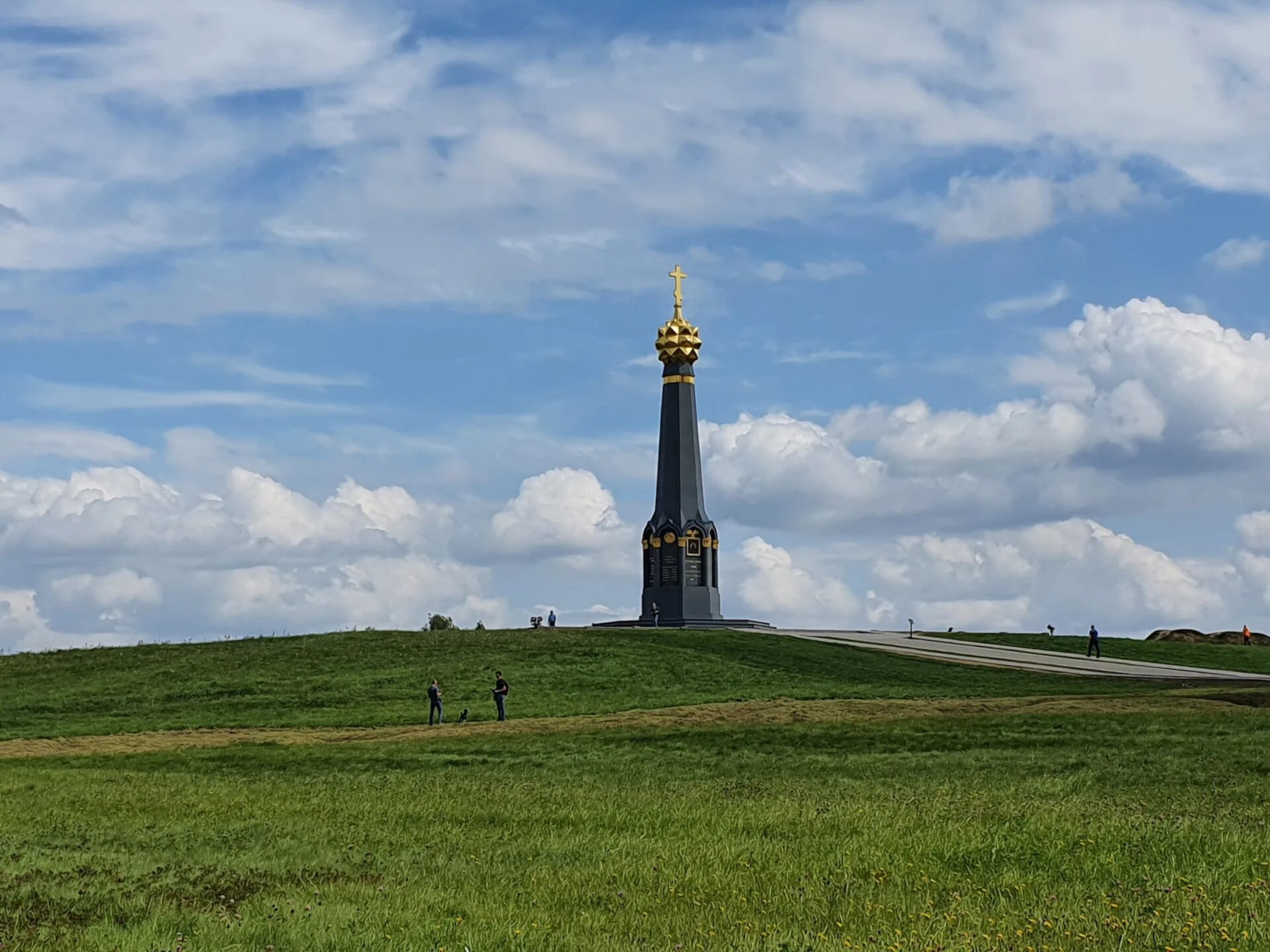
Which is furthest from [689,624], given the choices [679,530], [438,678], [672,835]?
[672,835]

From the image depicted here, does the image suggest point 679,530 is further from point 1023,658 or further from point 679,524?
point 1023,658

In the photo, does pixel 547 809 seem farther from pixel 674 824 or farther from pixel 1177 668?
pixel 1177 668

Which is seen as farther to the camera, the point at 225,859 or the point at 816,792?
the point at 816,792

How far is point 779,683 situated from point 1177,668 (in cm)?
2003

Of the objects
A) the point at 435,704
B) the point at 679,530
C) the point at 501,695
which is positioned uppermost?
the point at 679,530

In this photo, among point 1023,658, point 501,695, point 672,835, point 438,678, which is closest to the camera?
point 672,835

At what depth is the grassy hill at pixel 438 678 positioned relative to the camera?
4188 centimetres

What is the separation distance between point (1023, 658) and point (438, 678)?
1004 inches

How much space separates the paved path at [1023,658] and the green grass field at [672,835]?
48.4 feet

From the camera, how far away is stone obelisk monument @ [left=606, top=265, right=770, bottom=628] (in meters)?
67.3

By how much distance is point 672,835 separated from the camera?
1422 centimetres

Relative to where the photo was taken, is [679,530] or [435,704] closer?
[435,704]

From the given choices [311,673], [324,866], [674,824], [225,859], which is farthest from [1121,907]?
[311,673]

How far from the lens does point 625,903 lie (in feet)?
34.7
